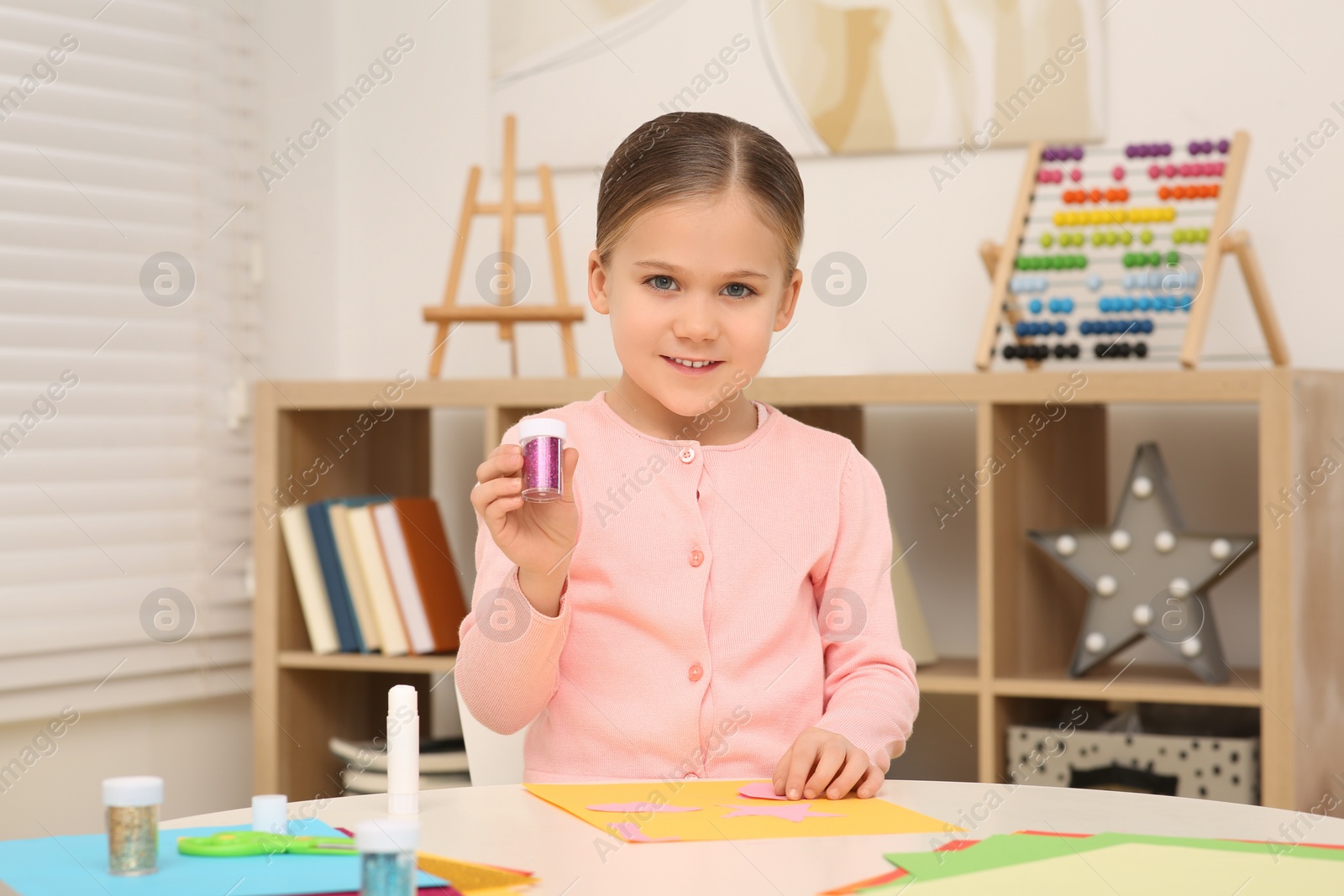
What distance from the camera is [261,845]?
2.89ft

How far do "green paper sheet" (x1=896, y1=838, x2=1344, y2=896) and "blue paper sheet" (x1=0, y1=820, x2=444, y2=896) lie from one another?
A: 1.07 ft

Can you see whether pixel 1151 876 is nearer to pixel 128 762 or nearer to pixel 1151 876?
pixel 1151 876

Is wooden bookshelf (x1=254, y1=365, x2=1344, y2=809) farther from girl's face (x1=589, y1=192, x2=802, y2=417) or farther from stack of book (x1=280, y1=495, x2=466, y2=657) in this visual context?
girl's face (x1=589, y1=192, x2=802, y2=417)

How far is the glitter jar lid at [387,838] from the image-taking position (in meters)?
0.71

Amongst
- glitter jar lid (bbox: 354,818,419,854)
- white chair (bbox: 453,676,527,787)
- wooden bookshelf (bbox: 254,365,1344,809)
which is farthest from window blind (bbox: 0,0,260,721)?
glitter jar lid (bbox: 354,818,419,854)

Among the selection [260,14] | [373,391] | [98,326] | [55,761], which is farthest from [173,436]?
[260,14]

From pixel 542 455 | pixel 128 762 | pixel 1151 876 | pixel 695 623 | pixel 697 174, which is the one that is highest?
pixel 697 174

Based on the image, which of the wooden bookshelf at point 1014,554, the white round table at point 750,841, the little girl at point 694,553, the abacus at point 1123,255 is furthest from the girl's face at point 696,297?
the abacus at point 1123,255

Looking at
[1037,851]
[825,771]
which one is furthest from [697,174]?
[1037,851]

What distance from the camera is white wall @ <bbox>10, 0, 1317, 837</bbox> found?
83.3 inches

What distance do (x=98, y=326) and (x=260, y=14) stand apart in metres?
0.70

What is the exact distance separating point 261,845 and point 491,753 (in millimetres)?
508

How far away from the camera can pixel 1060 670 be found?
207 cm

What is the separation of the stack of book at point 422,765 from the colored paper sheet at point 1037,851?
132 cm
